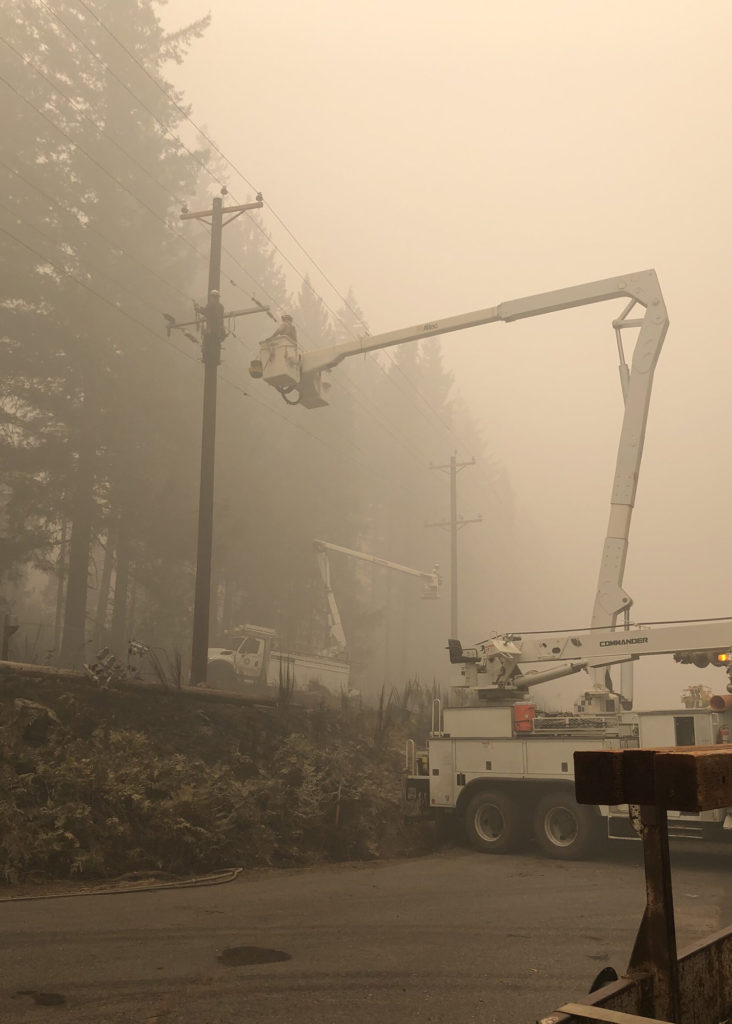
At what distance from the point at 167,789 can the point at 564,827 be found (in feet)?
20.3

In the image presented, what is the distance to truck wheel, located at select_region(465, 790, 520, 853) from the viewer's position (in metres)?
14.8

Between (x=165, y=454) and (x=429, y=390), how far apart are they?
1297 inches

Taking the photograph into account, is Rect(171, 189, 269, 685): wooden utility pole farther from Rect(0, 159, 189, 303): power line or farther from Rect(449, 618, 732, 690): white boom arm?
Rect(0, 159, 189, 303): power line

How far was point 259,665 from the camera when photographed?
29859mm


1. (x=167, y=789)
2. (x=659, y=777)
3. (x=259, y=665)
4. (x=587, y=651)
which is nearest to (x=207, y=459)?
(x=167, y=789)

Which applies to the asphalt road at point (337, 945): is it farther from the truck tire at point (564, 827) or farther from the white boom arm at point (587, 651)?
the white boom arm at point (587, 651)

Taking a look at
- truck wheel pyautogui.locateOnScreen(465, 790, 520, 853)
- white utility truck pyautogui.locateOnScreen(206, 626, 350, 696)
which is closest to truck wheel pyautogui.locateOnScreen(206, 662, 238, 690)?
white utility truck pyautogui.locateOnScreen(206, 626, 350, 696)

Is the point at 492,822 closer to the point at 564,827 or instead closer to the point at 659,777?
the point at 564,827

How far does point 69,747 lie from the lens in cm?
1314

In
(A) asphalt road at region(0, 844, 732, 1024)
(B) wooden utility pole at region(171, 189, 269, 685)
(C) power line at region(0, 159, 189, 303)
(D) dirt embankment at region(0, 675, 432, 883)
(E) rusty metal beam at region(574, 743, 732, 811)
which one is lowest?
(A) asphalt road at region(0, 844, 732, 1024)

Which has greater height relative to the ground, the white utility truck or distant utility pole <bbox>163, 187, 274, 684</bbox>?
distant utility pole <bbox>163, 187, 274, 684</bbox>

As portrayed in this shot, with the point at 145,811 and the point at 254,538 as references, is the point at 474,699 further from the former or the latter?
the point at 254,538

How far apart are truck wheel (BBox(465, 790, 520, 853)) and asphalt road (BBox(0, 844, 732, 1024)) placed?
2.35m

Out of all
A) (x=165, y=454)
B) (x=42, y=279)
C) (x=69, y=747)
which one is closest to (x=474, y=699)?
(x=69, y=747)
